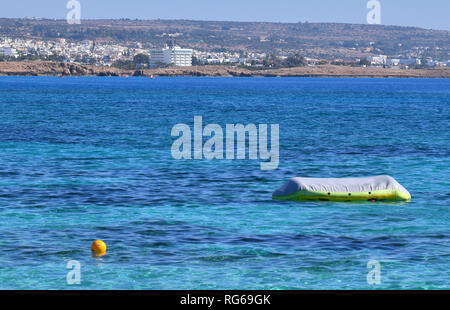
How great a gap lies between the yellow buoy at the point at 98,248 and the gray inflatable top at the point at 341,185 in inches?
447

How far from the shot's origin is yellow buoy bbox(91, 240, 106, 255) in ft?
73.2

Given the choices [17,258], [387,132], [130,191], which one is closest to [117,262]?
[17,258]

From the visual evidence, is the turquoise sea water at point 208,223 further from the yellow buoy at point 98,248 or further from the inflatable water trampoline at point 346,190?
the inflatable water trampoline at point 346,190

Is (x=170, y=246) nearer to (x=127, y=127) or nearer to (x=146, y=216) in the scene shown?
(x=146, y=216)

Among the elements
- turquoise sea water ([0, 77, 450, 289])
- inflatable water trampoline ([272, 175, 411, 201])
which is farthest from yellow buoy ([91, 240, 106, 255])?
inflatable water trampoline ([272, 175, 411, 201])

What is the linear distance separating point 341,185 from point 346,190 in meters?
0.39

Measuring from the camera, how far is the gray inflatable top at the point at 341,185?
102ft

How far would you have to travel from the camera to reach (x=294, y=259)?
71.5 feet

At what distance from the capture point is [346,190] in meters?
31.1

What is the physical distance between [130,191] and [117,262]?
12.9m

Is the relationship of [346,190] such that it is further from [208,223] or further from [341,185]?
[208,223]

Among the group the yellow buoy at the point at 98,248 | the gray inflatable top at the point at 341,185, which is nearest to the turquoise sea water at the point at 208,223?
the yellow buoy at the point at 98,248

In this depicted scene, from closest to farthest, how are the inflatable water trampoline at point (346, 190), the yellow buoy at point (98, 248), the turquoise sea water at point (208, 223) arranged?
the turquoise sea water at point (208, 223)
the yellow buoy at point (98, 248)
the inflatable water trampoline at point (346, 190)

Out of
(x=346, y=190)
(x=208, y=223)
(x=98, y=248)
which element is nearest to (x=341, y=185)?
(x=346, y=190)
